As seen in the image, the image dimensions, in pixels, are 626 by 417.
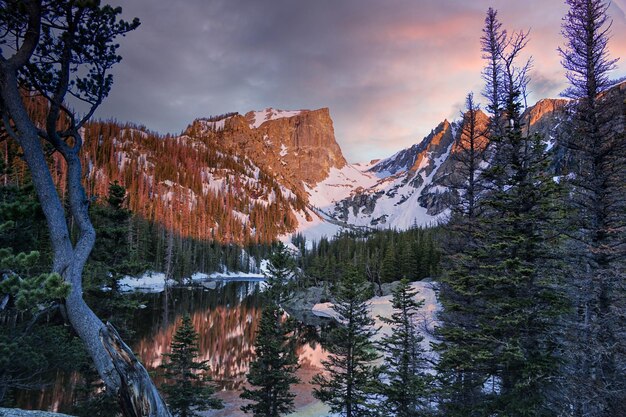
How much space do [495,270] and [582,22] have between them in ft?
26.7

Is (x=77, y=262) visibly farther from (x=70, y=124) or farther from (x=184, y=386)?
(x=184, y=386)

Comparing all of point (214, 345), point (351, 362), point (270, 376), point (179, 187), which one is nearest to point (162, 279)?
point (214, 345)

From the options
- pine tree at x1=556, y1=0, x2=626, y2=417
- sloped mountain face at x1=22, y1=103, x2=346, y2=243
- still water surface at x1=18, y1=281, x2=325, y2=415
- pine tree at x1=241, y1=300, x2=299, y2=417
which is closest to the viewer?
pine tree at x1=556, y1=0, x2=626, y2=417

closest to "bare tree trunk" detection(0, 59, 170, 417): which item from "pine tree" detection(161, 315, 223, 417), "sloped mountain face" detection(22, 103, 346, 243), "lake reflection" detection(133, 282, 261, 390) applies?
"pine tree" detection(161, 315, 223, 417)

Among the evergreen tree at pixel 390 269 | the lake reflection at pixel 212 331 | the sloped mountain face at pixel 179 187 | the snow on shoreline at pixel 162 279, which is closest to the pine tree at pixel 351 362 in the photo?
the lake reflection at pixel 212 331

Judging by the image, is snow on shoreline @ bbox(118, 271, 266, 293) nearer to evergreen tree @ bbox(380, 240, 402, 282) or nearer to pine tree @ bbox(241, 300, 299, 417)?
pine tree @ bbox(241, 300, 299, 417)

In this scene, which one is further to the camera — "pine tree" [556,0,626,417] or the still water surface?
the still water surface

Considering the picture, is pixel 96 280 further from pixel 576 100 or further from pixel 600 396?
pixel 576 100

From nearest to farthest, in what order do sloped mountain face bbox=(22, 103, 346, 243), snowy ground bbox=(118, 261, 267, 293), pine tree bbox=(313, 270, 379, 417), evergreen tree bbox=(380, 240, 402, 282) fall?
pine tree bbox=(313, 270, 379, 417) < evergreen tree bbox=(380, 240, 402, 282) < snowy ground bbox=(118, 261, 267, 293) < sloped mountain face bbox=(22, 103, 346, 243)

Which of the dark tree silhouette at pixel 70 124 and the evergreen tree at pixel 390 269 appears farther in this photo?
the evergreen tree at pixel 390 269

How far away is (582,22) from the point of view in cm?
995

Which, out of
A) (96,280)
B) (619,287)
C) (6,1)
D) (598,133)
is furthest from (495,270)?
(96,280)

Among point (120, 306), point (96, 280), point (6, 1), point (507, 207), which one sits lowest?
point (120, 306)

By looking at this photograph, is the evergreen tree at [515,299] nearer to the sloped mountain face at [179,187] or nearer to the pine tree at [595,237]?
the pine tree at [595,237]
